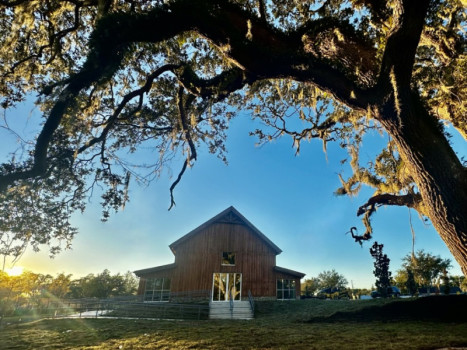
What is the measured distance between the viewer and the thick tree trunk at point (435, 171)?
3.32m

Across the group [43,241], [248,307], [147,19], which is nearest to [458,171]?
[147,19]

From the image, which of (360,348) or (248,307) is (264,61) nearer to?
(360,348)

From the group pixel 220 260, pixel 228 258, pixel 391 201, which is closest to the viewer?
pixel 391 201

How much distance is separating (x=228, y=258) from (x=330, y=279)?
48.3 metres

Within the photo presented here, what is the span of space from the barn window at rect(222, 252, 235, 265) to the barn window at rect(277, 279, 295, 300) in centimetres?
455

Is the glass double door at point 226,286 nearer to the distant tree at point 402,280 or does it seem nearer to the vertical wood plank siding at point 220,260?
the vertical wood plank siding at point 220,260

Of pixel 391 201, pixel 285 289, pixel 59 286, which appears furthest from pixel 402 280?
pixel 59 286

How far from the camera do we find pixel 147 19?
13.6 feet

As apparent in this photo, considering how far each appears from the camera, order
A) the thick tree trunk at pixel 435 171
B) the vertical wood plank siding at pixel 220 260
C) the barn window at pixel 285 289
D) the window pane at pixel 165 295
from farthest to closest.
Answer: the barn window at pixel 285 289 < the vertical wood plank siding at pixel 220 260 < the window pane at pixel 165 295 < the thick tree trunk at pixel 435 171

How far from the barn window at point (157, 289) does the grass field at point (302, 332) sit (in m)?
8.06

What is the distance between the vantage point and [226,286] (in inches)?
844

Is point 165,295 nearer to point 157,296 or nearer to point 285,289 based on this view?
point 157,296

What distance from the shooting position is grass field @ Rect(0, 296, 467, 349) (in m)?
6.52

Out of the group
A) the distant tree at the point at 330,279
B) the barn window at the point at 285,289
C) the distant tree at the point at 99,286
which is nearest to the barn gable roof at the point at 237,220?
the barn window at the point at 285,289
